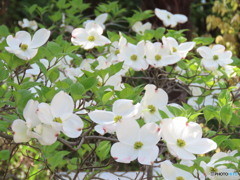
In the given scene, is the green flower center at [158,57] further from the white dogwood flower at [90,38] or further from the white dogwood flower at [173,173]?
the white dogwood flower at [173,173]

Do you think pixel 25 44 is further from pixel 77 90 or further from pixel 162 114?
pixel 162 114

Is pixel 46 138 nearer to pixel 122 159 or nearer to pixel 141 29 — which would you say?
pixel 122 159

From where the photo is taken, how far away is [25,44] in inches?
40.7

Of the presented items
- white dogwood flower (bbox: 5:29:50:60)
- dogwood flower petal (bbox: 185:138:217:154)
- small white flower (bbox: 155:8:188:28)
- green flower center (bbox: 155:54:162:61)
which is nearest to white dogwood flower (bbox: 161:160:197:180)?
dogwood flower petal (bbox: 185:138:217:154)

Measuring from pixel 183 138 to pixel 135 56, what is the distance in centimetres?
57

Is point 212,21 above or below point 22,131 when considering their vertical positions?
below

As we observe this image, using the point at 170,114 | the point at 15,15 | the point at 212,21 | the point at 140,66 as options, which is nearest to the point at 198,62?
the point at 140,66

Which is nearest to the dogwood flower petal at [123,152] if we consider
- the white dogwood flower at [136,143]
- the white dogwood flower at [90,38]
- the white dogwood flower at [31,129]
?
the white dogwood flower at [136,143]

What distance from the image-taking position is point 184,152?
2.53 feet

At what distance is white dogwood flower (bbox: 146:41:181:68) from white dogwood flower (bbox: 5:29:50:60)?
1.13ft

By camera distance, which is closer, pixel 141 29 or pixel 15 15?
pixel 141 29

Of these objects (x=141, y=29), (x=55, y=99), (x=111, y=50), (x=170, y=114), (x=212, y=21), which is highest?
(x=55, y=99)

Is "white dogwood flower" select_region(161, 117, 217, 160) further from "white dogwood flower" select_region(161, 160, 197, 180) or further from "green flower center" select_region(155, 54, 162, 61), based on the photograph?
"green flower center" select_region(155, 54, 162, 61)

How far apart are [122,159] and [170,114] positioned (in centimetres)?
16
